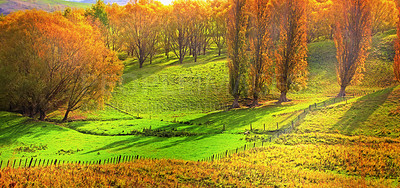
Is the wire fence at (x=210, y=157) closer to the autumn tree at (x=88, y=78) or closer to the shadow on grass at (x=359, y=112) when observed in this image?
the shadow on grass at (x=359, y=112)

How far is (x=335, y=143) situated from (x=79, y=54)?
3775cm

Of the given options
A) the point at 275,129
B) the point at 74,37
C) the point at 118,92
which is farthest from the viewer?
the point at 118,92

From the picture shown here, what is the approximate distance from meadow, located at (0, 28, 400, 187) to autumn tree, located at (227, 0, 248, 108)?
6491 mm

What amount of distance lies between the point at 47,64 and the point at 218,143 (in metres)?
29.2

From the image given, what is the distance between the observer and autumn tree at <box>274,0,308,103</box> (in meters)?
42.7

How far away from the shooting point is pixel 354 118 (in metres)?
27.5

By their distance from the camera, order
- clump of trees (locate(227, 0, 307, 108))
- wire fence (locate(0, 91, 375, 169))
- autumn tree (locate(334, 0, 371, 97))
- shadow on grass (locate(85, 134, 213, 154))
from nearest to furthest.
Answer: wire fence (locate(0, 91, 375, 169)) < shadow on grass (locate(85, 134, 213, 154)) < autumn tree (locate(334, 0, 371, 97)) < clump of trees (locate(227, 0, 307, 108))

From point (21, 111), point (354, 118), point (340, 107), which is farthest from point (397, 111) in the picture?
point (21, 111)

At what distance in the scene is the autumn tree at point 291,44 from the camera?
4266cm

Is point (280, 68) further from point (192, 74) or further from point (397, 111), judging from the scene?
point (192, 74)

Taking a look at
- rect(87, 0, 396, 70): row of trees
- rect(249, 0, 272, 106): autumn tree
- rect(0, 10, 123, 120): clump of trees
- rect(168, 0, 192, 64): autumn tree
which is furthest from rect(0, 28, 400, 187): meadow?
rect(168, 0, 192, 64): autumn tree

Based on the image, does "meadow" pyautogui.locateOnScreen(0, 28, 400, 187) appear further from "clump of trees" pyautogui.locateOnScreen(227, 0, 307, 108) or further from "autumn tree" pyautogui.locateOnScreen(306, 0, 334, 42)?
"autumn tree" pyautogui.locateOnScreen(306, 0, 334, 42)

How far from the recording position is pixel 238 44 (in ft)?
143

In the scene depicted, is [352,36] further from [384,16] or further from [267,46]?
[384,16]
